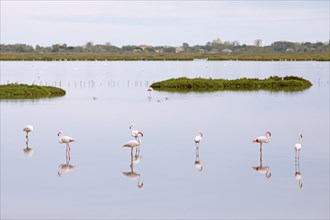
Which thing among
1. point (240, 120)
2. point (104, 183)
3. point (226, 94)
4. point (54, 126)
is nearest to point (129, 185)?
point (104, 183)

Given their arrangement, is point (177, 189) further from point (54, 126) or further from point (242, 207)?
point (54, 126)

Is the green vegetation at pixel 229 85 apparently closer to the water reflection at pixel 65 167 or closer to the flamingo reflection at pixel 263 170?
the water reflection at pixel 65 167

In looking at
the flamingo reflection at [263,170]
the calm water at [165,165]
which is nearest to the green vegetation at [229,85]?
the calm water at [165,165]

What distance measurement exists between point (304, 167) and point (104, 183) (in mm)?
7695

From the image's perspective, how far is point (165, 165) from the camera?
26250 millimetres

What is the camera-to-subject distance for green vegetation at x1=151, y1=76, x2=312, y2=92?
69.8m

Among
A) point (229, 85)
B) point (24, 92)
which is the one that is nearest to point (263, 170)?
point (24, 92)

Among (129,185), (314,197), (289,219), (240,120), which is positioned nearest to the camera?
(289,219)

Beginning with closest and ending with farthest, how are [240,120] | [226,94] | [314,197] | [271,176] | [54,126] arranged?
1. [314,197]
2. [271,176]
3. [54,126]
4. [240,120]
5. [226,94]

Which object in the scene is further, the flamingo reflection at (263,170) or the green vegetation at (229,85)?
the green vegetation at (229,85)

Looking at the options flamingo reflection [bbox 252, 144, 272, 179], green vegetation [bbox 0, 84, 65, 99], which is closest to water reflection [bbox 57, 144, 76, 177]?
flamingo reflection [bbox 252, 144, 272, 179]

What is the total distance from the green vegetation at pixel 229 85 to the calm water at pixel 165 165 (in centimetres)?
2253

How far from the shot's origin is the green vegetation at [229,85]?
69750 mm

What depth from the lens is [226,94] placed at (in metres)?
61.8
